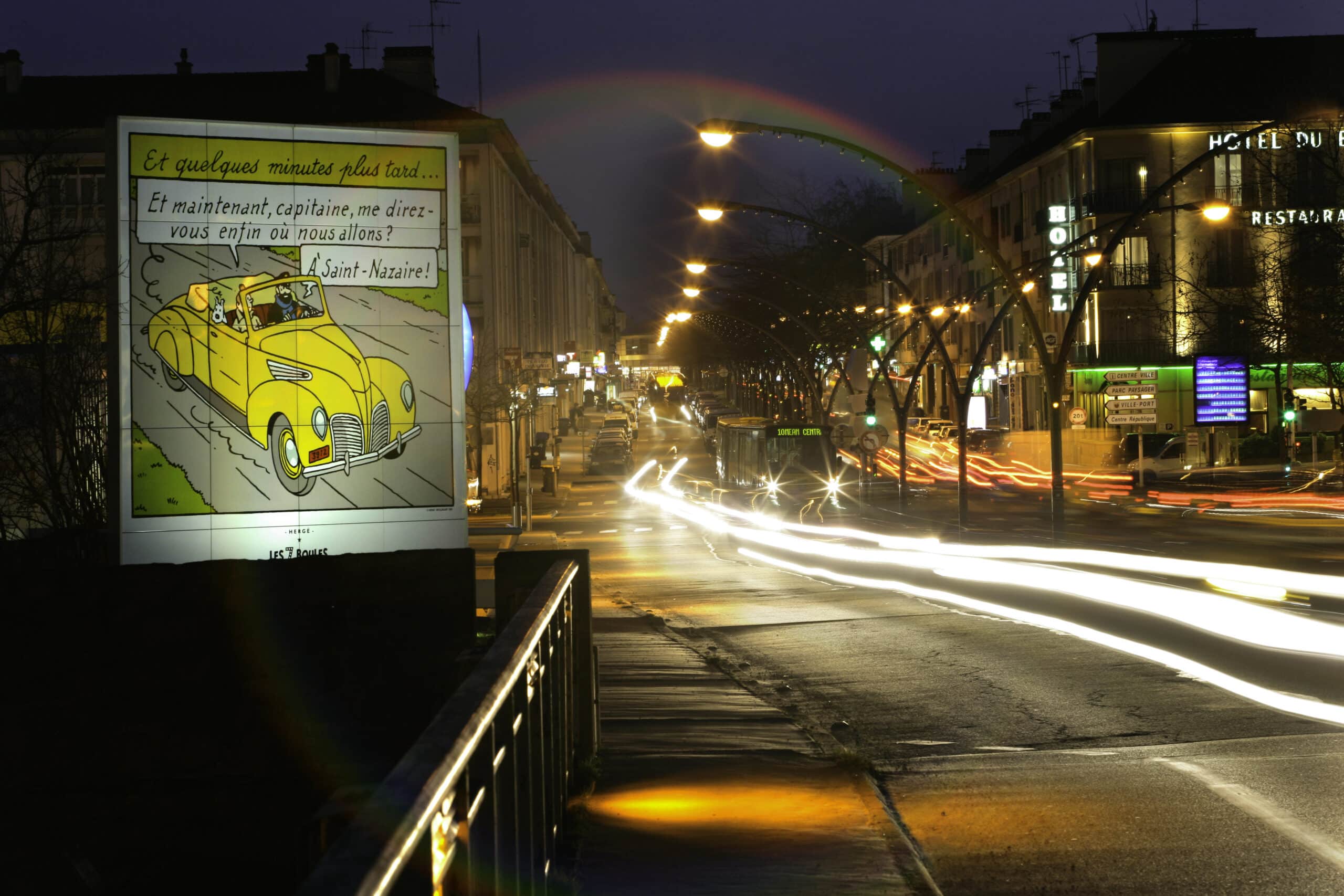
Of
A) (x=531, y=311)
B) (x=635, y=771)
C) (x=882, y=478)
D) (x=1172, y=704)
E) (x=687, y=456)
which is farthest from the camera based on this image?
(x=687, y=456)

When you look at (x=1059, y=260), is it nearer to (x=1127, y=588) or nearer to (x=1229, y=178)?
(x=1229, y=178)

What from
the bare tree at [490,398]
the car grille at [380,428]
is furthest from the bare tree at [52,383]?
the bare tree at [490,398]

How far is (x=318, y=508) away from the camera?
15945 mm

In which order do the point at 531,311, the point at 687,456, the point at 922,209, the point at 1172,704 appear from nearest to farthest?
the point at 1172,704 < the point at 531,311 < the point at 687,456 < the point at 922,209

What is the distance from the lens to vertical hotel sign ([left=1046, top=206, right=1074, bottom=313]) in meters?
68.4

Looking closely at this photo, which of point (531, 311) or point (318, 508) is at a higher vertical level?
point (531, 311)

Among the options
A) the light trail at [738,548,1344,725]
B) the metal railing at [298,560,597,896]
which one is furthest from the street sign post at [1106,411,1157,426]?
the metal railing at [298,560,597,896]

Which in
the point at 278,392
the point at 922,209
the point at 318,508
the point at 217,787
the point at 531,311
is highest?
the point at 922,209

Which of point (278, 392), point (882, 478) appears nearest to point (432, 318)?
point (278, 392)

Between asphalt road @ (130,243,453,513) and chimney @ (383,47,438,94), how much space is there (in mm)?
55898

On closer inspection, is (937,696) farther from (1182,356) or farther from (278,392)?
(1182,356)

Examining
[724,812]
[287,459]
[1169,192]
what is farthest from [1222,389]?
[724,812]

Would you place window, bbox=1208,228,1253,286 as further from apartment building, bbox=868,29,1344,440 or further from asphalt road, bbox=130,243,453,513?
asphalt road, bbox=130,243,453,513

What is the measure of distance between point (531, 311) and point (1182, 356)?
35220 mm
